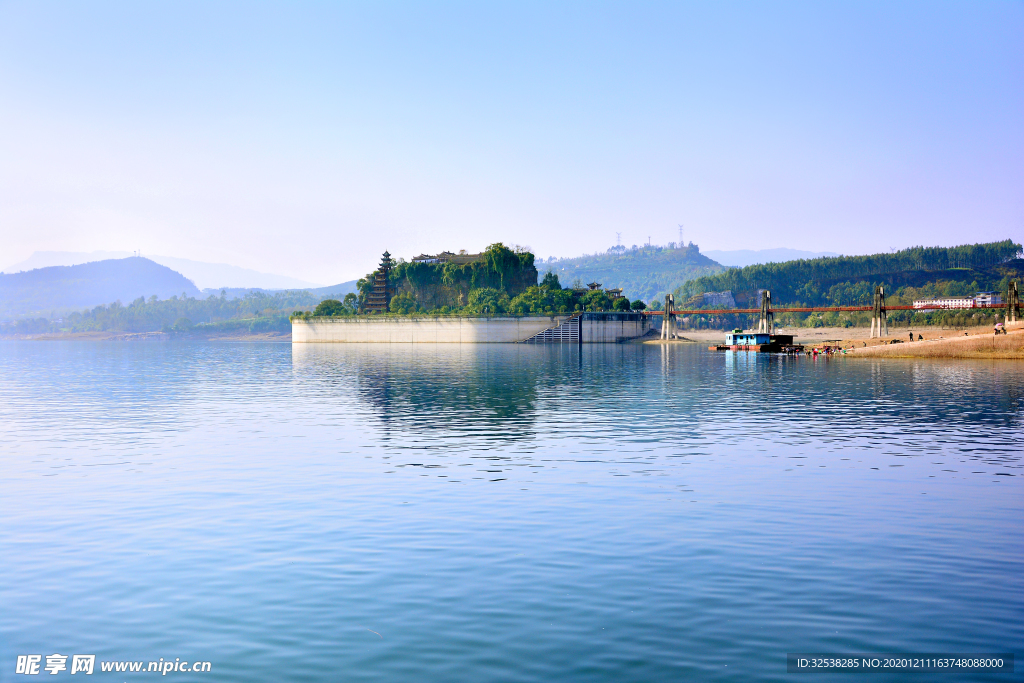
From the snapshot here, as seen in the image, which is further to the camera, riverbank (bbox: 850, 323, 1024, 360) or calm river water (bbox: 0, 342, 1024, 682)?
riverbank (bbox: 850, 323, 1024, 360)

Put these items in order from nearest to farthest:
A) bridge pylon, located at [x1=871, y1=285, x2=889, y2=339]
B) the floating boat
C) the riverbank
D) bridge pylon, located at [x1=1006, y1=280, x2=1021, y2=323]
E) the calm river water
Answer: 1. the calm river water
2. the riverbank
3. the floating boat
4. bridge pylon, located at [x1=1006, y1=280, x2=1021, y2=323]
5. bridge pylon, located at [x1=871, y1=285, x2=889, y2=339]

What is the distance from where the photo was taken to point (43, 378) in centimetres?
8656

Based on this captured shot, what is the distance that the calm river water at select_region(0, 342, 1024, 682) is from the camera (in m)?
12.6

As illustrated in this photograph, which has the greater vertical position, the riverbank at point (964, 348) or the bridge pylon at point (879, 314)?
the bridge pylon at point (879, 314)

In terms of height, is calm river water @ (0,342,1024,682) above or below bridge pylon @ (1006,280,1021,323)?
below

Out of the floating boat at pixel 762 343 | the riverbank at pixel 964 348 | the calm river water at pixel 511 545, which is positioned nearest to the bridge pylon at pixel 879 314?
the floating boat at pixel 762 343

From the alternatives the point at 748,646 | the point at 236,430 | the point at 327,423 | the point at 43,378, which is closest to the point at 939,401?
the point at 327,423

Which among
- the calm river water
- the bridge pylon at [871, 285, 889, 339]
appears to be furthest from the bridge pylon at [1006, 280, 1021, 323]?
the calm river water

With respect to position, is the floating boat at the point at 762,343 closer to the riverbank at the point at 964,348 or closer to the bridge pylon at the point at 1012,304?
the riverbank at the point at 964,348

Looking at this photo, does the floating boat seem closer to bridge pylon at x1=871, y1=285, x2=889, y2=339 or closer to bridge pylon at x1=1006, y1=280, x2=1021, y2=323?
bridge pylon at x1=871, y1=285, x2=889, y2=339

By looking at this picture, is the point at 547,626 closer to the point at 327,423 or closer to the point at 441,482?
the point at 441,482

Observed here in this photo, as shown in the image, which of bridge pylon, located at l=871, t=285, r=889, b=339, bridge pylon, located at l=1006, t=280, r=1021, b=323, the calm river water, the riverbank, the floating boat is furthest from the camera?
bridge pylon, located at l=871, t=285, r=889, b=339

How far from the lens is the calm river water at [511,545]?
12648 millimetres

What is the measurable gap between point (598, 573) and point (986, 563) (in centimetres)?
821
